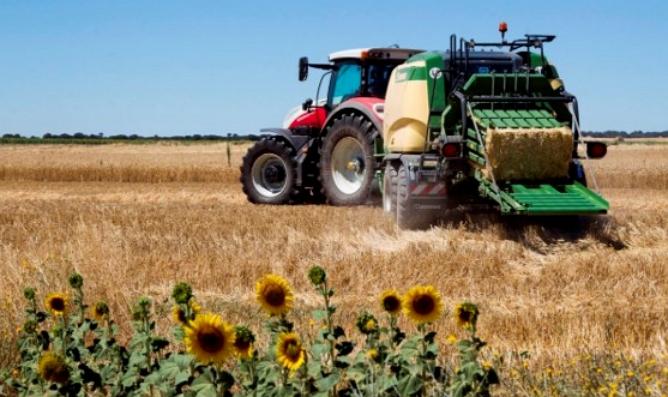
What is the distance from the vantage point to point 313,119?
1402cm

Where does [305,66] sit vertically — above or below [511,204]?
above

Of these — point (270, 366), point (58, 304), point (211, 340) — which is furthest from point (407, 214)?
point (211, 340)

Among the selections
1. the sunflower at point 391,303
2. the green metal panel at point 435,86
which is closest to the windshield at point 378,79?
the green metal panel at point 435,86

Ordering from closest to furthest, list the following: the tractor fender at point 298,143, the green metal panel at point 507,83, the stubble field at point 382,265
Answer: the stubble field at point 382,265 → the green metal panel at point 507,83 → the tractor fender at point 298,143

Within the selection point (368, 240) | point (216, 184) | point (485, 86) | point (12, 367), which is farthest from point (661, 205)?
point (12, 367)

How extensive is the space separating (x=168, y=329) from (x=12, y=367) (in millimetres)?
1125

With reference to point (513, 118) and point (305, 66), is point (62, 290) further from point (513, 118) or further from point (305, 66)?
point (305, 66)

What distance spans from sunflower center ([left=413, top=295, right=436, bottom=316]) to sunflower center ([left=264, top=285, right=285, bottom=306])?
472 millimetres

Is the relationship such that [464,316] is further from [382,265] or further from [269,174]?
[269,174]

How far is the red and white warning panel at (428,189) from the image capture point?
9.72m

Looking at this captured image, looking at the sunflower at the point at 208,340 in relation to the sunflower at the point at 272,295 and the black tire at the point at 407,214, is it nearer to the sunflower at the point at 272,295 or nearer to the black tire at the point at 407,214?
Result: the sunflower at the point at 272,295

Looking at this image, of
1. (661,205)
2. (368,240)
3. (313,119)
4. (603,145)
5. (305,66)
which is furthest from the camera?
(661,205)

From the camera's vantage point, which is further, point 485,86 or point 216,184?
point 216,184

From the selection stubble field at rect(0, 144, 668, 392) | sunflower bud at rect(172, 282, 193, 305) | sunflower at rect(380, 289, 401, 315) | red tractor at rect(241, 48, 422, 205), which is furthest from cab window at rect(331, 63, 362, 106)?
sunflower bud at rect(172, 282, 193, 305)
